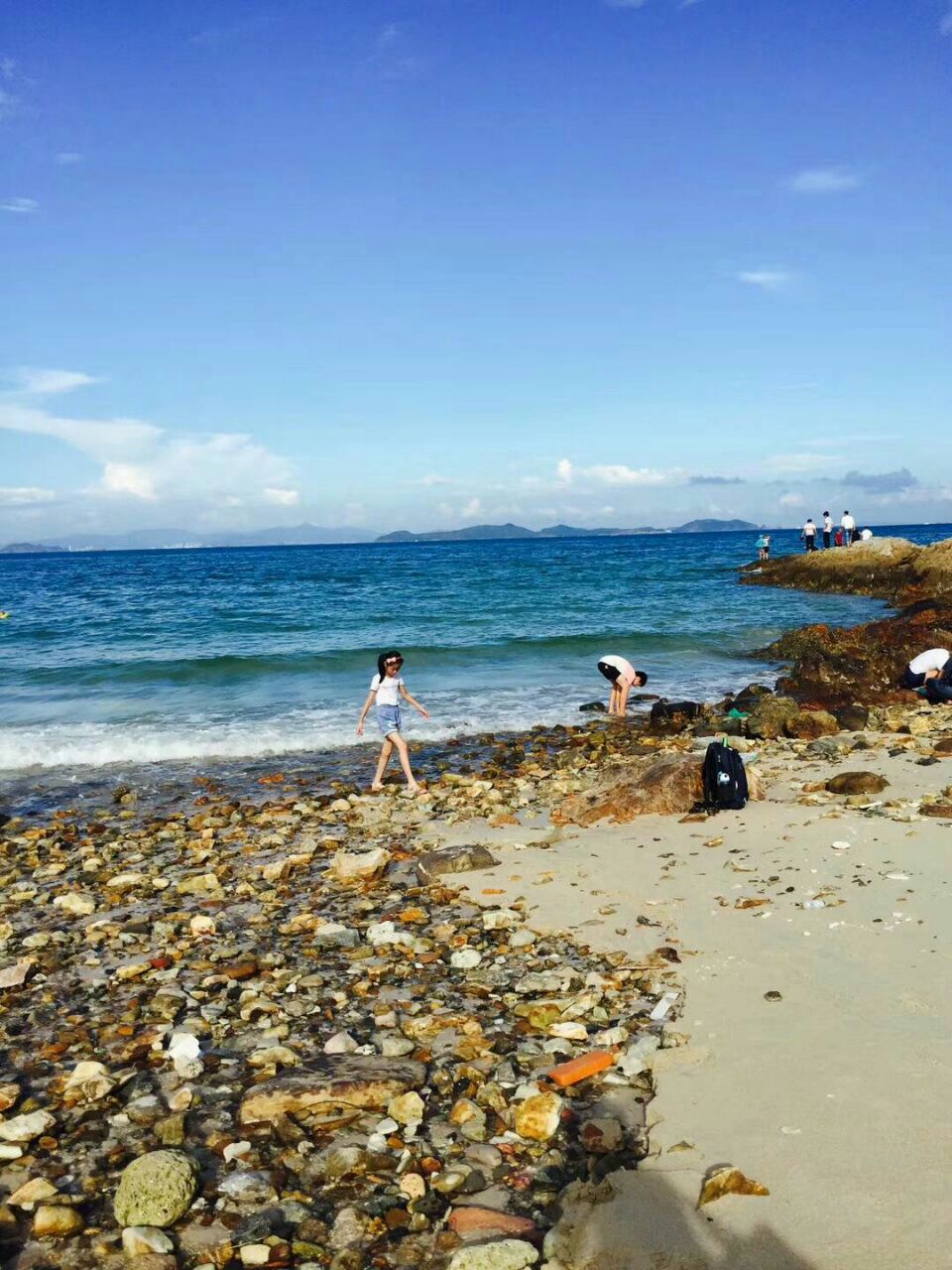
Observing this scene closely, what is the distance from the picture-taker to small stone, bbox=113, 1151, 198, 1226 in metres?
3.78

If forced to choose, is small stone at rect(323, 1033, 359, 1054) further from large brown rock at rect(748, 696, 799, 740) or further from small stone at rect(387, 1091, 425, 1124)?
large brown rock at rect(748, 696, 799, 740)

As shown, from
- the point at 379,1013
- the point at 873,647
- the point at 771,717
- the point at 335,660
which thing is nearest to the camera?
the point at 379,1013

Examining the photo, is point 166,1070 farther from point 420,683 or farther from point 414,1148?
point 420,683

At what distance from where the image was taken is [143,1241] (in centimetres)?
363

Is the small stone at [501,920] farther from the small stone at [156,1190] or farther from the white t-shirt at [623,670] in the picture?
the white t-shirt at [623,670]

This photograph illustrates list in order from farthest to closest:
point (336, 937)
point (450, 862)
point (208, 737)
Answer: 1. point (208, 737)
2. point (450, 862)
3. point (336, 937)

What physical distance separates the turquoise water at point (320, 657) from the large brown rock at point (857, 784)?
7.37m

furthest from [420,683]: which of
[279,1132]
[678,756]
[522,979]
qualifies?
[279,1132]

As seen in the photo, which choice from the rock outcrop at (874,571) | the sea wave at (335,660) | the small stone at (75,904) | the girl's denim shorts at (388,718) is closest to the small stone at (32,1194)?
the small stone at (75,904)

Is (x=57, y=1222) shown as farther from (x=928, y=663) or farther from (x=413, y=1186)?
(x=928, y=663)

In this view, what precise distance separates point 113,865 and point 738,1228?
23.5ft

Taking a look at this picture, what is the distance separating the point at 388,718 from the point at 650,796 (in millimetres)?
4234

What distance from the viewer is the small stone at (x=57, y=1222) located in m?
3.73

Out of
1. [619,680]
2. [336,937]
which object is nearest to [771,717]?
[619,680]
